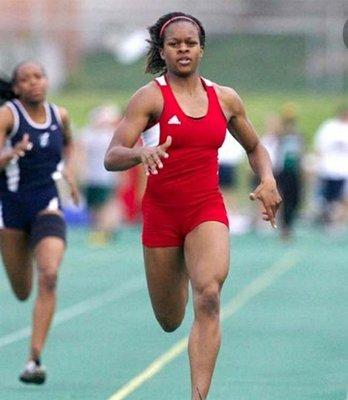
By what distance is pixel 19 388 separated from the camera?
467 inches

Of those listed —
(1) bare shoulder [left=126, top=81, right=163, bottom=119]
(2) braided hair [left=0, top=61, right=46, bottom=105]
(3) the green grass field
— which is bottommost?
(3) the green grass field

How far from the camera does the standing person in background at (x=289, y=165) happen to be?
2995 cm

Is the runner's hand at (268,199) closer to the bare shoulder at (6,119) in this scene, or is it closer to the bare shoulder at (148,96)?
the bare shoulder at (148,96)

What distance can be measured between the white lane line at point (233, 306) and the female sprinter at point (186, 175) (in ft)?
5.30

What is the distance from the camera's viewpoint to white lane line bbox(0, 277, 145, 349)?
15039mm

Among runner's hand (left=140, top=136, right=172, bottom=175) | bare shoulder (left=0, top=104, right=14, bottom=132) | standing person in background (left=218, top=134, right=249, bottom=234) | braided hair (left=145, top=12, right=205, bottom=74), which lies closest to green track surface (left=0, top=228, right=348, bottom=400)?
bare shoulder (left=0, top=104, right=14, bottom=132)

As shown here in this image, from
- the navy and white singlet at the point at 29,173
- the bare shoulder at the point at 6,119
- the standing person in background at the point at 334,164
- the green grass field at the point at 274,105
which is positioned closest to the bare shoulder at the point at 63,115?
the navy and white singlet at the point at 29,173

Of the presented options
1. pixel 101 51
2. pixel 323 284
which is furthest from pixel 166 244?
pixel 101 51

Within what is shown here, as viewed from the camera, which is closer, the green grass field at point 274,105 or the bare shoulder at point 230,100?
the bare shoulder at point 230,100

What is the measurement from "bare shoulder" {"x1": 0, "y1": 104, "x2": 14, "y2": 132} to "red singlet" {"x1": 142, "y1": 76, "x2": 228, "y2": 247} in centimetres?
272

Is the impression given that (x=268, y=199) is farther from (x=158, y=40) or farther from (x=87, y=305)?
(x=87, y=305)

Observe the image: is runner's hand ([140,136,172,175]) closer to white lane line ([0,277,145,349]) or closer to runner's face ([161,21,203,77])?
runner's face ([161,21,203,77])

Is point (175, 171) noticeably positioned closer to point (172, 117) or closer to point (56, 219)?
point (172, 117)

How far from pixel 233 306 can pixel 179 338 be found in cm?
319
